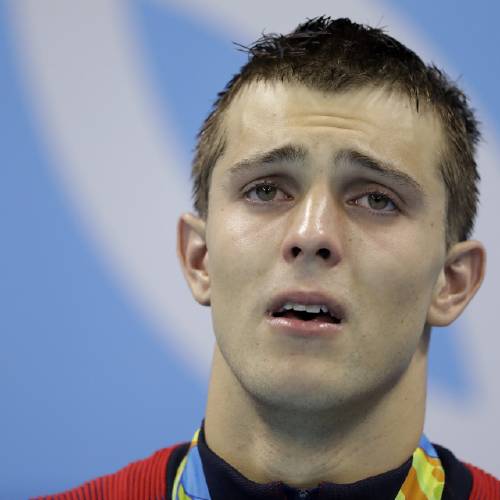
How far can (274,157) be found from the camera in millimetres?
1081

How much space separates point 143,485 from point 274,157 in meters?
0.48

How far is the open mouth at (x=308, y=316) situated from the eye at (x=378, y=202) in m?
0.14

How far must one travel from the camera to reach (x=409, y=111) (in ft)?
3.64

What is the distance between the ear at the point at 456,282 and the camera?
116 centimetres

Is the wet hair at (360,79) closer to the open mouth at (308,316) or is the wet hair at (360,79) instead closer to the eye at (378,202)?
the eye at (378,202)

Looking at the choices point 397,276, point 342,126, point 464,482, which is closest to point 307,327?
point 397,276

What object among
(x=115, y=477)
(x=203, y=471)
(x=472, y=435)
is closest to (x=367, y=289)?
(x=203, y=471)

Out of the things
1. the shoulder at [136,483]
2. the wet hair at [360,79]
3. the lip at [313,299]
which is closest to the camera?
the lip at [313,299]

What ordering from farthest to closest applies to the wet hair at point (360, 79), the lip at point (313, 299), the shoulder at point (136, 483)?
the shoulder at point (136, 483), the wet hair at point (360, 79), the lip at point (313, 299)

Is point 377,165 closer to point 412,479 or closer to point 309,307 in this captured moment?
point 309,307

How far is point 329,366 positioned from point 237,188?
0.83 ft

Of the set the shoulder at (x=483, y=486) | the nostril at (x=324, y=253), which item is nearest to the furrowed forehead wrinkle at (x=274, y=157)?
the nostril at (x=324, y=253)

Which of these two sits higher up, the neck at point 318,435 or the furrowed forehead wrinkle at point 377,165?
the furrowed forehead wrinkle at point 377,165

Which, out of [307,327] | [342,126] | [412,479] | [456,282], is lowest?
[412,479]
